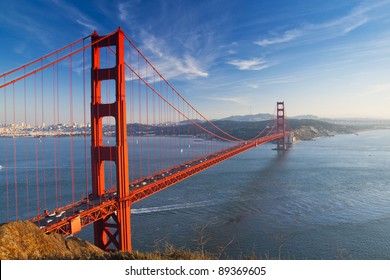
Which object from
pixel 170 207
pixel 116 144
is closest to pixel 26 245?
pixel 116 144

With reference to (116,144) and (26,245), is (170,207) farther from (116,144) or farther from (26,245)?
(26,245)

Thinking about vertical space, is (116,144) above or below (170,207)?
above

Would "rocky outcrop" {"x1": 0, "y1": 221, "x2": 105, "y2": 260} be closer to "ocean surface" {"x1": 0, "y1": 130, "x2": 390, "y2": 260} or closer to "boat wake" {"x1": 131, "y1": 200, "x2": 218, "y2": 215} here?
"ocean surface" {"x1": 0, "y1": 130, "x2": 390, "y2": 260}

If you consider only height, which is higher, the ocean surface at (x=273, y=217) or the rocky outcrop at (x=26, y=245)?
the rocky outcrop at (x=26, y=245)

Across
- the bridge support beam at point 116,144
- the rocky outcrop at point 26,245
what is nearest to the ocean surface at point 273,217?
the bridge support beam at point 116,144

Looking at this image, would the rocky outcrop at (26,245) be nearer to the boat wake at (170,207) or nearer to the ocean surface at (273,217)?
the ocean surface at (273,217)

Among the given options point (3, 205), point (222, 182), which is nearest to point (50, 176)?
point (3, 205)

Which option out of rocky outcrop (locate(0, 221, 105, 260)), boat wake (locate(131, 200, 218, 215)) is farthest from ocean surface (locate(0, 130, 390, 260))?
rocky outcrop (locate(0, 221, 105, 260))
